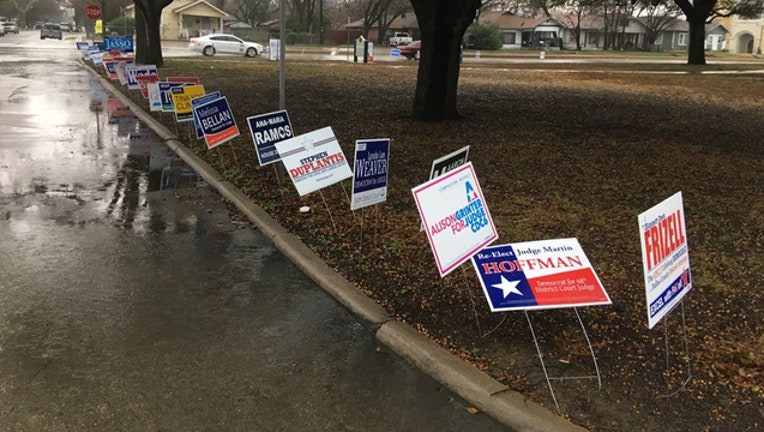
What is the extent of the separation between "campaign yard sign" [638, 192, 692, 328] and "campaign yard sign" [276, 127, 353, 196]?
3.57 m

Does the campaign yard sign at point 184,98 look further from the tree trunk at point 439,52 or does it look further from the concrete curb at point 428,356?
the concrete curb at point 428,356

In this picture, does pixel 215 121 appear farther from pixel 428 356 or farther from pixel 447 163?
pixel 428 356

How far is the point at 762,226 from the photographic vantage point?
6980 mm

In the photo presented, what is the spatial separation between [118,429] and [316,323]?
1.71m

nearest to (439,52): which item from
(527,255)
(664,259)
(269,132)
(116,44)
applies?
(269,132)

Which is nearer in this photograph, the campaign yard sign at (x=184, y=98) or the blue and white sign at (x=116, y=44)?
the campaign yard sign at (x=184, y=98)

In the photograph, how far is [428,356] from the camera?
4227mm

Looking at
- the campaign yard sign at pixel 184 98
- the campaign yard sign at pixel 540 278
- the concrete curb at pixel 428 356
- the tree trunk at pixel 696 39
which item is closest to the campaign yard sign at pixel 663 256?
the campaign yard sign at pixel 540 278

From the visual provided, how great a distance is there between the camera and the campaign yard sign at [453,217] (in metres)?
4.40

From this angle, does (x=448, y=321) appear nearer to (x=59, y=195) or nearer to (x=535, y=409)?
(x=535, y=409)

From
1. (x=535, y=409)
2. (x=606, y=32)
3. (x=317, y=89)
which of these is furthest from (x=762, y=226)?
(x=606, y=32)

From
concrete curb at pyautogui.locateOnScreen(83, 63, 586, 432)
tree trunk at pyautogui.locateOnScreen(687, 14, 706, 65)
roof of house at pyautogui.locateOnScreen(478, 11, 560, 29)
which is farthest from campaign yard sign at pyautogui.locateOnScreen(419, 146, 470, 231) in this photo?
roof of house at pyautogui.locateOnScreen(478, 11, 560, 29)

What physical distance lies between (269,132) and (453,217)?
427cm

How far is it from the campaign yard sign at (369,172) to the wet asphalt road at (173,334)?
3.10 feet
